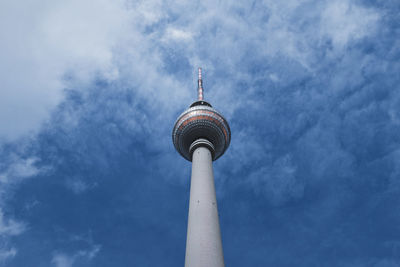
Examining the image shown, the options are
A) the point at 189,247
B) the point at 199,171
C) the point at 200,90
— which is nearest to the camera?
the point at 189,247

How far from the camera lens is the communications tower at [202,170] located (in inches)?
1694

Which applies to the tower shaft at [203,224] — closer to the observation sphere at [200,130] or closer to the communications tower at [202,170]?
the communications tower at [202,170]

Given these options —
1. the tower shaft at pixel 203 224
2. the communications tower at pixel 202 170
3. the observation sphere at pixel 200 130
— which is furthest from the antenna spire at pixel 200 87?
the tower shaft at pixel 203 224

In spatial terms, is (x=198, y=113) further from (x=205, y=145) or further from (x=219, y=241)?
(x=219, y=241)

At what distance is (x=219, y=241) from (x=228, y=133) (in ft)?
94.9

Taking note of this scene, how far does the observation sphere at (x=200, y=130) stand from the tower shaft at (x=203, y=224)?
361 inches

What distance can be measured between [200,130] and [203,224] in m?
24.1

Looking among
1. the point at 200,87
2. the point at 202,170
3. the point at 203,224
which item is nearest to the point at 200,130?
the point at 202,170

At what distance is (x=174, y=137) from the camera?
69000mm

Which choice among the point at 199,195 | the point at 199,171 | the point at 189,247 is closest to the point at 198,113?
the point at 199,171

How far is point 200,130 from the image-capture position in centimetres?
6625

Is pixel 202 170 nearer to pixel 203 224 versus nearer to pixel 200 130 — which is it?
pixel 203 224

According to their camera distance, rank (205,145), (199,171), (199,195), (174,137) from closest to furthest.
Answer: (199,195) < (199,171) < (205,145) < (174,137)

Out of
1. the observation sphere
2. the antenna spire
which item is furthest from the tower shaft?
the antenna spire
